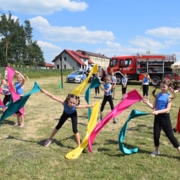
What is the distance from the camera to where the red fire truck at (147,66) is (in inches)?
987

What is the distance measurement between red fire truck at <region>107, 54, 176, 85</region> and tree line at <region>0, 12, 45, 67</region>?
149 feet

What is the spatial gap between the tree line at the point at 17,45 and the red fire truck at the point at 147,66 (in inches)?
1784

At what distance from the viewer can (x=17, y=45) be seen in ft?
231

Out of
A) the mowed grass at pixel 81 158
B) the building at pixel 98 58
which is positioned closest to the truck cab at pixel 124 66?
the mowed grass at pixel 81 158

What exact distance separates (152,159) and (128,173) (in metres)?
0.90

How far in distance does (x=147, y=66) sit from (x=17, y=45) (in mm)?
54108

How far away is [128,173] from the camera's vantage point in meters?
4.17

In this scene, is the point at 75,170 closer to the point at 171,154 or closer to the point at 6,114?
the point at 171,154

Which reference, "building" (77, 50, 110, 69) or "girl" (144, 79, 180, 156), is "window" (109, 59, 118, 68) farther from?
"building" (77, 50, 110, 69)

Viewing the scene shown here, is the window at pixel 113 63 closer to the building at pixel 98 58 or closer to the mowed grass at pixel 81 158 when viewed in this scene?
the mowed grass at pixel 81 158

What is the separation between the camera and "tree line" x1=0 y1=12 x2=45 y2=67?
6494cm

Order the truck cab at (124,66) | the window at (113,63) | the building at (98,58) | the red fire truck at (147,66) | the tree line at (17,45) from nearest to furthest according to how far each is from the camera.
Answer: the red fire truck at (147,66), the truck cab at (124,66), the window at (113,63), the tree line at (17,45), the building at (98,58)

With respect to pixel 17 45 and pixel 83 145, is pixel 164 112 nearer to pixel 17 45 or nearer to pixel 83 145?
pixel 83 145

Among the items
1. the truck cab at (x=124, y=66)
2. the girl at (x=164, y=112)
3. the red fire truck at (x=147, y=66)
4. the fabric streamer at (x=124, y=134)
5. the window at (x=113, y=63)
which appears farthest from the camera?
the window at (x=113, y=63)
